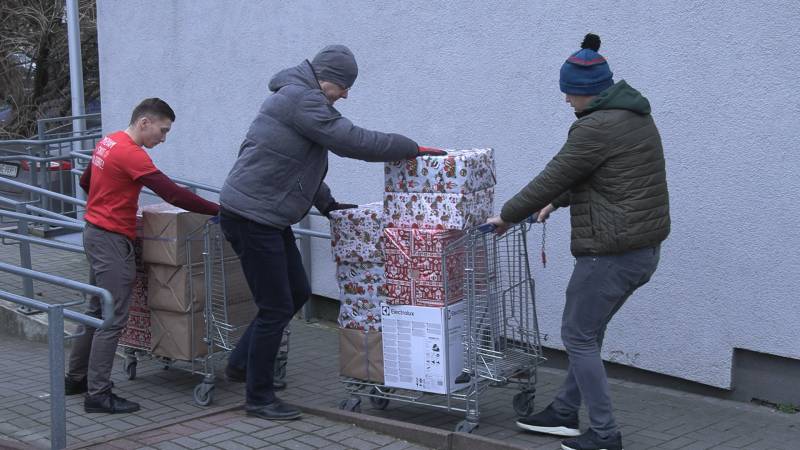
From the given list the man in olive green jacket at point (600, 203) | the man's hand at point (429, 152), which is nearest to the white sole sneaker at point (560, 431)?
the man in olive green jacket at point (600, 203)

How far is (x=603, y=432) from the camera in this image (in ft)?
14.2

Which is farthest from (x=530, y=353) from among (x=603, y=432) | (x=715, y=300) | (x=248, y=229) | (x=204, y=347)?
(x=204, y=347)

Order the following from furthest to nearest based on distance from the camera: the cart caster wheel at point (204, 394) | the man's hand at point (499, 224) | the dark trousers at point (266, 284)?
1. the cart caster wheel at point (204, 394)
2. the dark trousers at point (266, 284)
3. the man's hand at point (499, 224)

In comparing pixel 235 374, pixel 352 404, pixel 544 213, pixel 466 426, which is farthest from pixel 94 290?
pixel 544 213

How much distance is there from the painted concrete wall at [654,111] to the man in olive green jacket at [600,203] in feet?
3.53

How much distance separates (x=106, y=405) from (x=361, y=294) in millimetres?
1629

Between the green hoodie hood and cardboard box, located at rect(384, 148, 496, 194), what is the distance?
63 cm

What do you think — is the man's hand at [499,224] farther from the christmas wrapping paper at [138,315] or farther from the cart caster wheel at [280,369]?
the christmas wrapping paper at [138,315]

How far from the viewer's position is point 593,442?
14.3 feet

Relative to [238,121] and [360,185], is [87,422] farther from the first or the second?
[238,121]

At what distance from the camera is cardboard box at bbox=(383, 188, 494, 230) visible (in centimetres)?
446

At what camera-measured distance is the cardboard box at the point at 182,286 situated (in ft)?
17.9

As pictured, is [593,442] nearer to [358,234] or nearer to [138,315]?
[358,234]

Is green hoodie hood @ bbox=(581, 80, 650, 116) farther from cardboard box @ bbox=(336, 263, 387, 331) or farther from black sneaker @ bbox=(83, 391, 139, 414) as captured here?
black sneaker @ bbox=(83, 391, 139, 414)
